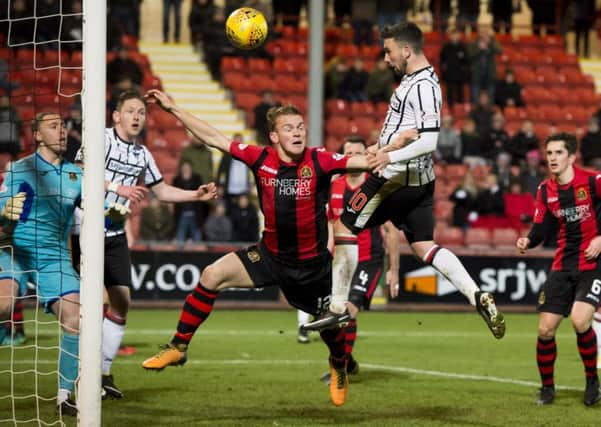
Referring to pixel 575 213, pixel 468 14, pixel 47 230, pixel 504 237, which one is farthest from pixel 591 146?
pixel 47 230

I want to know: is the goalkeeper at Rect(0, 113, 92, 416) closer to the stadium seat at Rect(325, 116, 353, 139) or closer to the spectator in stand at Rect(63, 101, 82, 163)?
the spectator in stand at Rect(63, 101, 82, 163)

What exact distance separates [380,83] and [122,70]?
5.15 meters

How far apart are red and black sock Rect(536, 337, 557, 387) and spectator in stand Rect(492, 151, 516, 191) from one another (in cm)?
1110

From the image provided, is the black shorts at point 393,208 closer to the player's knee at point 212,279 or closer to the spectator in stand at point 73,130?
the player's knee at point 212,279

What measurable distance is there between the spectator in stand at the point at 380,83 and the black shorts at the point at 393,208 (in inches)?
556

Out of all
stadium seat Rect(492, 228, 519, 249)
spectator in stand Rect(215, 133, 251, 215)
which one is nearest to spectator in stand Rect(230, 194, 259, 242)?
spectator in stand Rect(215, 133, 251, 215)

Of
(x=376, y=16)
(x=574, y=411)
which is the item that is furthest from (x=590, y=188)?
(x=376, y=16)

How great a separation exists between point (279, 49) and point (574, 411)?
1638 centimetres

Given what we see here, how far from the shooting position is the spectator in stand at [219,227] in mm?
18250

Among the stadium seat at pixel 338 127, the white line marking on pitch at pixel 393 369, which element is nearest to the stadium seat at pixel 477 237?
the stadium seat at pixel 338 127

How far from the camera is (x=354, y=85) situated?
74.3 ft

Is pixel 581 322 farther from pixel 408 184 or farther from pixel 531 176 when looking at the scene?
pixel 531 176

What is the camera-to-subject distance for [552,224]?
374 inches

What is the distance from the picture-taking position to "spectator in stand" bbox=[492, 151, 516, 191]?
65.8 ft
